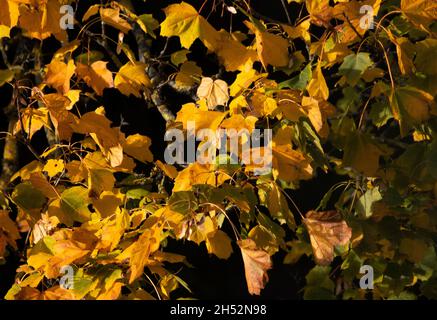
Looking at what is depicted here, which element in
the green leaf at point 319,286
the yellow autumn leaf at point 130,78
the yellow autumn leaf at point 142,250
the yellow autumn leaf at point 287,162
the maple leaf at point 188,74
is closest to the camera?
the yellow autumn leaf at point 142,250

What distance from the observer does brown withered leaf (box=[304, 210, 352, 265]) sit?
4.47 ft

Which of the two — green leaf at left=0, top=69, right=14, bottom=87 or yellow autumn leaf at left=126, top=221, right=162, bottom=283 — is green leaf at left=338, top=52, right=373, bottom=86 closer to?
yellow autumn leaf at left=126, top=221, right=162, bottom=283

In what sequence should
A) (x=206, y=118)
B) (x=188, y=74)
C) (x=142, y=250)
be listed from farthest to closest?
1. (x=188, y=74)
2. (x=206, y=118)
3. (x=142, y=250)

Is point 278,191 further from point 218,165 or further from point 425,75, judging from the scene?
point 425,75

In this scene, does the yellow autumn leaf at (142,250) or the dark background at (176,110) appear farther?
the dark background at (176,110)

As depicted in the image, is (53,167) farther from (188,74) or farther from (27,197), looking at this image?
(188,74)

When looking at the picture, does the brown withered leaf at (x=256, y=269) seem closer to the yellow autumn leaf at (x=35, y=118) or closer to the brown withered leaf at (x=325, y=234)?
the brown withered leaf at (x=325, y=234)

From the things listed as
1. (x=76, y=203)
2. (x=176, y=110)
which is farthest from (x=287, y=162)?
(x=176, y=110)

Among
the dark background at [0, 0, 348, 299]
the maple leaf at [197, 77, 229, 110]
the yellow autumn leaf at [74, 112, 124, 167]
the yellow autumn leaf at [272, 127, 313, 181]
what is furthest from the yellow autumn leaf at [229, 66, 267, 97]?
the dark background at [0, 0, 348, 299]

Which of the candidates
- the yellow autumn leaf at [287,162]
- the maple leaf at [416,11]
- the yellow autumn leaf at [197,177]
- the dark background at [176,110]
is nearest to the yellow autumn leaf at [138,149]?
the yellow autumn leaf at [197,177]

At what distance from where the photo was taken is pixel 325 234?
138cm

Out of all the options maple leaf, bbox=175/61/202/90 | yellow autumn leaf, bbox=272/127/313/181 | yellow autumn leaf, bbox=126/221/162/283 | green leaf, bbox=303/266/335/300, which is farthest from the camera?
green leaf, bbox=303/266/335/300

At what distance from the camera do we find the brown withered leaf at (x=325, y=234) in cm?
136
